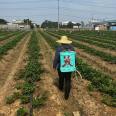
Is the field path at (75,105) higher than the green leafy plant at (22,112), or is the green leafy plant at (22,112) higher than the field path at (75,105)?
the green leafy plant at (22,112)

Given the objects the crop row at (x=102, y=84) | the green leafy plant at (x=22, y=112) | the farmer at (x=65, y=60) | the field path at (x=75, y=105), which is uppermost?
the farmer at (x=65, y=60)

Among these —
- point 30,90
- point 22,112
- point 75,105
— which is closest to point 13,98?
point 30,90

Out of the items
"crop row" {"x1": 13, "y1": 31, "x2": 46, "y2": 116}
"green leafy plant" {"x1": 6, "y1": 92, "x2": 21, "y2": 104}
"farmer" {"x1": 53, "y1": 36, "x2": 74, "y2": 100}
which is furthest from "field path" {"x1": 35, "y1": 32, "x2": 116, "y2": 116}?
"green leafy plant" {"x1": 6, "y1": 92, "x2": 21, "y2": 104}

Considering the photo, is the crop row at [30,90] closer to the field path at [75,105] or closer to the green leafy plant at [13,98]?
the green leafy plant at [13,98]

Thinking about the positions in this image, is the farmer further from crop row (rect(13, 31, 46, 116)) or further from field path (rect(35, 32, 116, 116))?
crop row (rect(13, 31, 46, 116))

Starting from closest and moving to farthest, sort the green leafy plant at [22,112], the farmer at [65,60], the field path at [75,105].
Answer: the green leafy plant at [22,112] → the field path at [75,105] → the farmer at [65,60]

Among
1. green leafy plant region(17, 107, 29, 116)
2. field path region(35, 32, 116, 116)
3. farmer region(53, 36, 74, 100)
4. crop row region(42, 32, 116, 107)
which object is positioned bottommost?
field path region(35, 32, 116, 116)

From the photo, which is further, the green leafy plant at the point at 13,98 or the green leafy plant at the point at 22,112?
the green leafy plant at the point at 13,98

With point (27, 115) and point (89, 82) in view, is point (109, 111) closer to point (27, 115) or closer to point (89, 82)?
point (27, 115)

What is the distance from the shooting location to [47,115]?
8.79m

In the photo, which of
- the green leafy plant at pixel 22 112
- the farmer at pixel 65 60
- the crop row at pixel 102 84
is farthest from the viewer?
the crop row at pixel 102 84

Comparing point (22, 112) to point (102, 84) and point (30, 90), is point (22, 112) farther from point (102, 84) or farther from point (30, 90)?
point (102, 84)

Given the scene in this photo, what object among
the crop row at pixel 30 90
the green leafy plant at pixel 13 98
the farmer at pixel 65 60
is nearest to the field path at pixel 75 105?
the crop row at pixel 30 90

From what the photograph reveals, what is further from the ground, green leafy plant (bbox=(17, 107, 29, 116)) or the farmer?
the farmer
